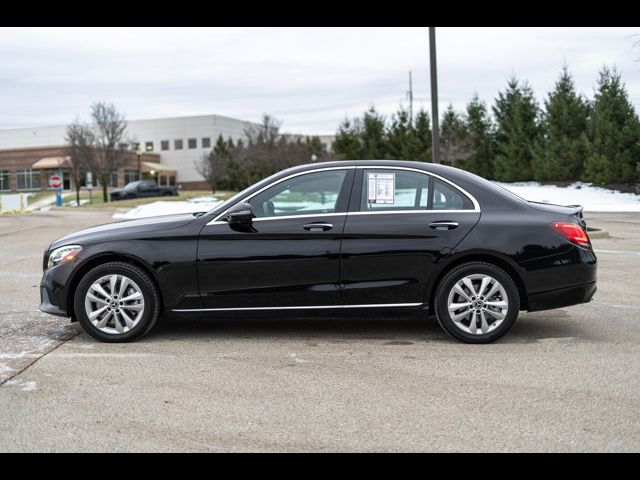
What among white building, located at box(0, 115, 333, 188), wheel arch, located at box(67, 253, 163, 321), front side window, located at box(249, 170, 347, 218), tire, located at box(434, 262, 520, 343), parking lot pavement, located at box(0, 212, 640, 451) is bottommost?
parking lot pavement, located at box(0, 212, 640, 451)

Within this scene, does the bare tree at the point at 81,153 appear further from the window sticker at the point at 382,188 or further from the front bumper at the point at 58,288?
the window sticker at the point at 382,188

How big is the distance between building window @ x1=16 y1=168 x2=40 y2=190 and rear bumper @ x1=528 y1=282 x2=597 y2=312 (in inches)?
3172

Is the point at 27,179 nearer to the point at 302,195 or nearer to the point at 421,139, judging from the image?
the point at 421,139

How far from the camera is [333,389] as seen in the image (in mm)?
4992

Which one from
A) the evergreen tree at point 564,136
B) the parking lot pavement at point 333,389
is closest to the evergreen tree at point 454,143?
the evergreen tree at point 564,136

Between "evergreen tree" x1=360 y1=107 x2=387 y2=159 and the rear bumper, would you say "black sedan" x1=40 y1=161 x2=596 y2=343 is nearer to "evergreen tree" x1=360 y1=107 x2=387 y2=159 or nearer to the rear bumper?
the rear bumper

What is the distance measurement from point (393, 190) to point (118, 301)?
102 inches

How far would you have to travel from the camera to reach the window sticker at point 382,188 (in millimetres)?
6473

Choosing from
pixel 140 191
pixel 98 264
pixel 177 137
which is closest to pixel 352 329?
pixel 98 264

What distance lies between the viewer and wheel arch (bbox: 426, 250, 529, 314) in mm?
6254

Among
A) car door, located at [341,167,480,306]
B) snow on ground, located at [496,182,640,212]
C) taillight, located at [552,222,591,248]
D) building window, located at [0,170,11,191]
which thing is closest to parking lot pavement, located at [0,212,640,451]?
car door, located at [341,167,480,306]

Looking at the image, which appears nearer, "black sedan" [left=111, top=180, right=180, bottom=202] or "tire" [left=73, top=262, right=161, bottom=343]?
"tire" [left=73, top=262, right=161, bottom=343]

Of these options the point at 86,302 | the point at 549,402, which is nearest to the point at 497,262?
the point at 549,402
